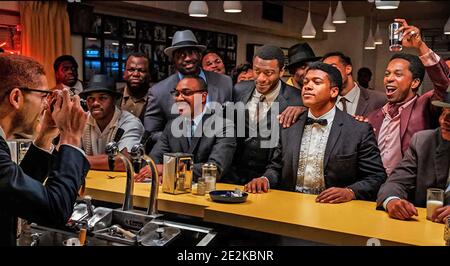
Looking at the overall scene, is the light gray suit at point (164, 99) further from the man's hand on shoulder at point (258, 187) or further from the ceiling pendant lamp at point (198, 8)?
the ceiling pendant lamp at point (198, 8)

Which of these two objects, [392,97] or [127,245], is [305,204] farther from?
[392,97]

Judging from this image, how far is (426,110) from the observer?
3203mm

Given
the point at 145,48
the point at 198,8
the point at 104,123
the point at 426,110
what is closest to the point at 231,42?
the point at 145,48

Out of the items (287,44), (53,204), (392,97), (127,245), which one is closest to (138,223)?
(127,245)

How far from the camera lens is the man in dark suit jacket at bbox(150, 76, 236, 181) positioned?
3154mm

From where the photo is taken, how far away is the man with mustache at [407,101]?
3105mm

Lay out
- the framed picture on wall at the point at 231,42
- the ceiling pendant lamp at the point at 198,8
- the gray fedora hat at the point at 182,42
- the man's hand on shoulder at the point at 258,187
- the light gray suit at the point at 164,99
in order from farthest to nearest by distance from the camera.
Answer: the framed picture on wall at the point at 231,42 < the ceiling pendant lamp at the point at 198,8 < the gray fedora hat at the point at 182,42 < the light gray suit at the point at 164,99 < the man's hand on shoulder at the point at 258,187

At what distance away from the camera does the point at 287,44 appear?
12.0m

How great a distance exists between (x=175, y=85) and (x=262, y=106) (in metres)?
0.76

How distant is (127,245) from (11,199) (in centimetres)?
68

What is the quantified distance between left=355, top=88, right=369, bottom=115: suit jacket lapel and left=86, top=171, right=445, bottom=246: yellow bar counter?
1455 millimetres

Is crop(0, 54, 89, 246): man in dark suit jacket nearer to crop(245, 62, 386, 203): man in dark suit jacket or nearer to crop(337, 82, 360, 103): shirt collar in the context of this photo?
crop(245, 62, 386, 203): man in dark suit jacket

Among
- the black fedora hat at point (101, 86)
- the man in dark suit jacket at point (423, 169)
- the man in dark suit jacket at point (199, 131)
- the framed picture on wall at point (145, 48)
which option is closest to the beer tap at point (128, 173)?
the man in dark suit jacket at point (199, 131)

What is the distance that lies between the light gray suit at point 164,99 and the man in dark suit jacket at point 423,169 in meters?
1.59
